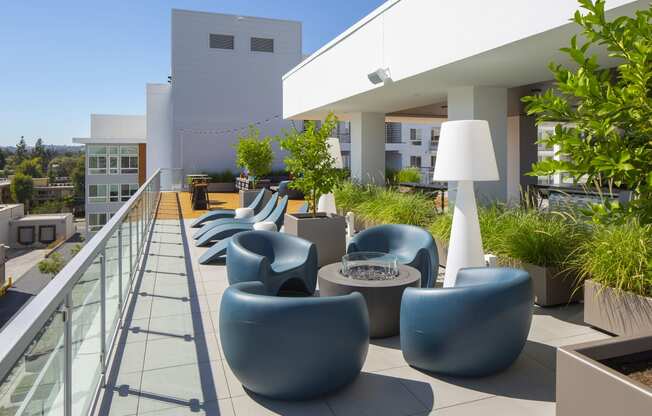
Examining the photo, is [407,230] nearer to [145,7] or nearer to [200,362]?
[200,362]

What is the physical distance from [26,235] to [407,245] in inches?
1880

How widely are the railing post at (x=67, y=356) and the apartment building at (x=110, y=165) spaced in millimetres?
33890

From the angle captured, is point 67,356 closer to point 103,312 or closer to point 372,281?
point 103,312

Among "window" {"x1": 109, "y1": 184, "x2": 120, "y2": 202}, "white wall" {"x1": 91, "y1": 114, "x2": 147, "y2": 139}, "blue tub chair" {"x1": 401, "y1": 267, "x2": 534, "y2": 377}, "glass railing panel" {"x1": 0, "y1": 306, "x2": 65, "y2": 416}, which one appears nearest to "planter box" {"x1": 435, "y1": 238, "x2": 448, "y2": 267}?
"blue tub chair" {"x1": 401, "y1": 267, "x2": 534, "y2": 377}

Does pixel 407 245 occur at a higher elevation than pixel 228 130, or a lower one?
lower

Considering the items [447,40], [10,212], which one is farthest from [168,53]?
[10,212]

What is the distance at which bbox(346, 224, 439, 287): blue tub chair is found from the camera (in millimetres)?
5461

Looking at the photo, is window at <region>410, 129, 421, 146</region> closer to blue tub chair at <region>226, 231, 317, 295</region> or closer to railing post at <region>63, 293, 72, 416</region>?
blue tub chair at <region>226, 231, 317, 295</region>

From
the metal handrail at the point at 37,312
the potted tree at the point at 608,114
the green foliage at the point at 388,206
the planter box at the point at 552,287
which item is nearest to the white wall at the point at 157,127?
the green foliage at the point at 388,206

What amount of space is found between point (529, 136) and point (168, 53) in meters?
19.9

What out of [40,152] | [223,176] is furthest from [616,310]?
[40,152]

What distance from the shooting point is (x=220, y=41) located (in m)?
25.7

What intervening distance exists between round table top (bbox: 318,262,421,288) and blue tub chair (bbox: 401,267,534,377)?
30.9 inches

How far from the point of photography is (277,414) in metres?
3.06
